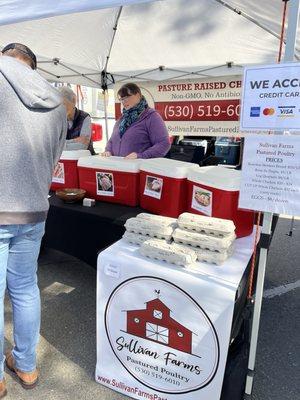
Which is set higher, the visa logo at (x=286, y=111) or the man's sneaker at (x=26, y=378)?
the visa logo at (x=286, y=111)

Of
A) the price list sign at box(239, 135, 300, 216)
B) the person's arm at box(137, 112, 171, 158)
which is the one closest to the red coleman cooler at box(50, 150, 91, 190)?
the person's arm at box(137, 112, 171, 158)

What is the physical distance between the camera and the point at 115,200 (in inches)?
88.4

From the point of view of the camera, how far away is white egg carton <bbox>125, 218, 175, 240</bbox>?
1.59 m

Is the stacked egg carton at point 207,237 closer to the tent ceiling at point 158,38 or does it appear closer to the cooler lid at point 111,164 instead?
the cooler lid at point 111,164

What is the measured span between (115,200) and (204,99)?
3.08 meters

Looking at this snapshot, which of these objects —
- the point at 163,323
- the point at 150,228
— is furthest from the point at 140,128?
the point at 163,323

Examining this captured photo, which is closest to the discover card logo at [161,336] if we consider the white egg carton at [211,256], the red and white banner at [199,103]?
the white egg carton at [211,256]

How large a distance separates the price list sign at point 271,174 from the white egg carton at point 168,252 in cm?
31

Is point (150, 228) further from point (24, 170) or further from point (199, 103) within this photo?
point (199, 103)

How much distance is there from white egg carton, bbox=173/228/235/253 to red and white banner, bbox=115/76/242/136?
3462 millimetres

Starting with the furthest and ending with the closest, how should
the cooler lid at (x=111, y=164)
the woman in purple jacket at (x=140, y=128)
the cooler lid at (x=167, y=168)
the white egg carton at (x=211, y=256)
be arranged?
the woman in purple jacket at (x=140, y=128)
the cooler lid at (x=111, y=164)
the cooler lid at (x=167, y=168)
the white egg carton at (x=211, y=256)

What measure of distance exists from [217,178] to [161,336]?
78 centimetres

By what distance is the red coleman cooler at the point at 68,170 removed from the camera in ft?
7.69

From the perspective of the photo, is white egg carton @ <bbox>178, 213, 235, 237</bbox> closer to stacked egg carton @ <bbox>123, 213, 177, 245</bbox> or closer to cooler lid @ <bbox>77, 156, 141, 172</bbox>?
stacked egg carton @ <bbox>123, 213, 177, 245</bbox>
